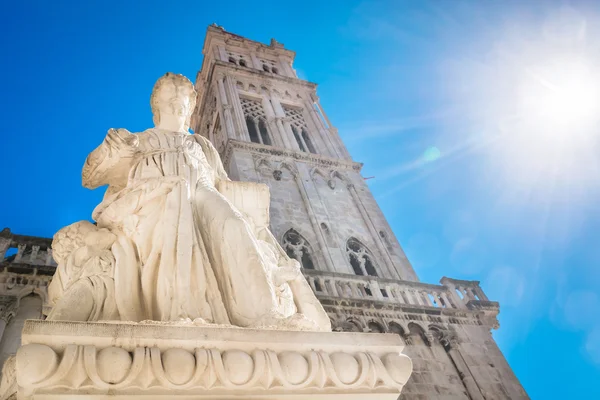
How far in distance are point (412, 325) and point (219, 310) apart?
10904 millimetres

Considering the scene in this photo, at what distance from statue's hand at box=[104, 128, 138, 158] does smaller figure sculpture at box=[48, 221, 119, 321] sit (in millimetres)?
623

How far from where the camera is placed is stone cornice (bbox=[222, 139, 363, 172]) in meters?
18.8

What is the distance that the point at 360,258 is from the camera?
16750mm

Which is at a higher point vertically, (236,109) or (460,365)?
(236,109)

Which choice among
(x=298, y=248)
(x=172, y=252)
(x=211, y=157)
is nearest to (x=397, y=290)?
(x=298, y=248)

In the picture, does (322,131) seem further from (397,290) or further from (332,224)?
(397,290)

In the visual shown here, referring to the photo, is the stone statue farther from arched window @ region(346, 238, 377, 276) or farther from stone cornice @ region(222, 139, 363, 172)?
stone cornice @ region(222, 139, 363, 172)

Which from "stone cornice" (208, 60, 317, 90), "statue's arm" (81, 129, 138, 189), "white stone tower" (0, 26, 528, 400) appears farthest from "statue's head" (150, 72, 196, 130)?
"stone cornice" (208, 60, 317, 90)

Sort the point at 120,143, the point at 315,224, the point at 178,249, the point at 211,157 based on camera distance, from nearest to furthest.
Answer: the point at 178,249
the point at 120,143
the point at 211,157
the point at 315,224

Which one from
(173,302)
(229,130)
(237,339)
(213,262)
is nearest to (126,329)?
(237,339)

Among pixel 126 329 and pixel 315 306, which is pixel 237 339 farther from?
pixel 315 306

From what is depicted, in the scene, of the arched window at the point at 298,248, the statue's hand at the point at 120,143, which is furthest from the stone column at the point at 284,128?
the statue's hand at the point at 120,143

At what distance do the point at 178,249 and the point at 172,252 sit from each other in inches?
1.8

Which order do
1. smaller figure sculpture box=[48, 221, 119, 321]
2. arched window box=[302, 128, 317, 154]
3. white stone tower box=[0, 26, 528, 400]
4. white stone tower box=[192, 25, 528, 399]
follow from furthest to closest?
arched window box=[302, 128, 317, 154] → white stone tower box=[192, 25, 528, 399] → white stone tower box=[0, 26, 528, 400] → smaller figure sculpture box=[48, 221, 119, 321]
